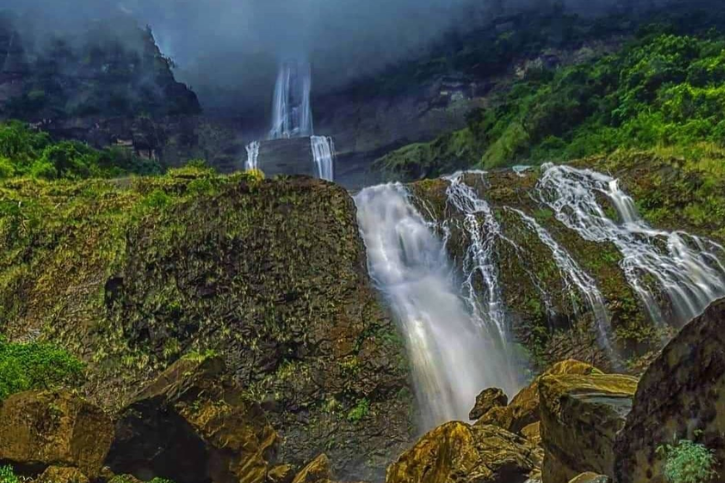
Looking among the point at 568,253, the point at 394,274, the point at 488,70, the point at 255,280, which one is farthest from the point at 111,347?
the point at 488,70

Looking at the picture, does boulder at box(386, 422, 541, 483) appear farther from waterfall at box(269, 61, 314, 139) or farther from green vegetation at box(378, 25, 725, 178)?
waterfall at box(269, 61, 314, 139)

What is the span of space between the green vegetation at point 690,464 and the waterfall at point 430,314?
1051 cm

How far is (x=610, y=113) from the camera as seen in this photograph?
31.4 metres

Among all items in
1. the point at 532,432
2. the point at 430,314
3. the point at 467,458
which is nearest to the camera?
the point at 467,458

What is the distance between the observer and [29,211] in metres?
21.9

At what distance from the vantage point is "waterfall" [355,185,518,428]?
610 inches

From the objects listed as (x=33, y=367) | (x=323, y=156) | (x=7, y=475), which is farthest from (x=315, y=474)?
(x=323, y=156)

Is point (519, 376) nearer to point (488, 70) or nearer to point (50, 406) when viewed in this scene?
point (50, 406)

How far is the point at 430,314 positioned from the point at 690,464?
12849 mm

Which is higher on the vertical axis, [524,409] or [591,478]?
[524,409]

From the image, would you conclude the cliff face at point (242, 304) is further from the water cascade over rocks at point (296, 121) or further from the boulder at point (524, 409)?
the water cascade over rocks at point (296, 121)

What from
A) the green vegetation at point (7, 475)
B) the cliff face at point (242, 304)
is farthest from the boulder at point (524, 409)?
the green vegetation at point (7, 475)

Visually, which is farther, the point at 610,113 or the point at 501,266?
the point at 610,113

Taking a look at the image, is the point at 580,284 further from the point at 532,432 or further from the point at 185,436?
the point at 185,436
